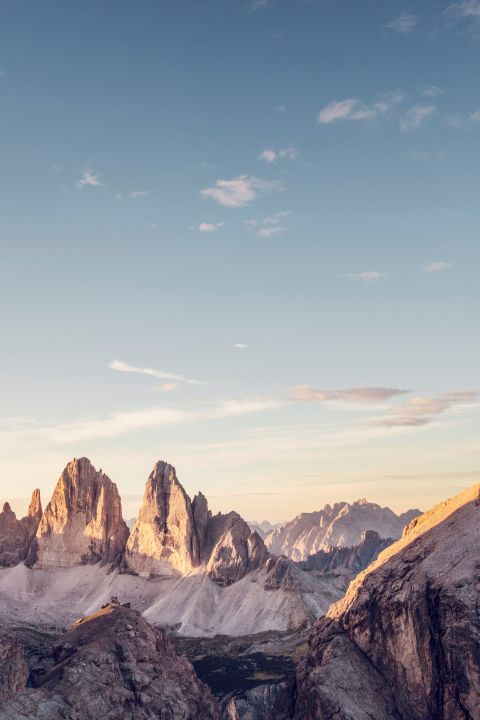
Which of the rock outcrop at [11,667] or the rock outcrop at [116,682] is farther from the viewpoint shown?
the rock outcrop at [11,667]

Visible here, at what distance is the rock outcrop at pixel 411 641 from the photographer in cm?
10850

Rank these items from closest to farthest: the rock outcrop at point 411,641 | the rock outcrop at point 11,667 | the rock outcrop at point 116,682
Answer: the rock outcrop at point 411,641, the rock outcrop at point 116,682, the rock outcrop at point 11,667

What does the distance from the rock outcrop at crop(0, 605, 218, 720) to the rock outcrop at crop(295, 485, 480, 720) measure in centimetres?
2522

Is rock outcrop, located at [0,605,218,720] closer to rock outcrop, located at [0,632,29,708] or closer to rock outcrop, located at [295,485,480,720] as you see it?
rock outcrop, located at [0,632,29,708]

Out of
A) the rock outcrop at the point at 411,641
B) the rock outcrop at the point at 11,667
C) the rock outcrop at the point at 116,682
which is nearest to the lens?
the rock outcrop at the point at 411,641

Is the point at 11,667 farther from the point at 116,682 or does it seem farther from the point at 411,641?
the point at 411,641

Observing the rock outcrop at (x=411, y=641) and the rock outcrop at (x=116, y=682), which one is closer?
the rock outcrop at (x=411, y=641)

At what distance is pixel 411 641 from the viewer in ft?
378

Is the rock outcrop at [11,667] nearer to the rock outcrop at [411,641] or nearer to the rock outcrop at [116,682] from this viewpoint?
the rock outcrop at [116,682]

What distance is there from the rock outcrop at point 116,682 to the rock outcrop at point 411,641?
25216 millimetres

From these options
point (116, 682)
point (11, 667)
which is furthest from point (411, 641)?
point (11, 667)

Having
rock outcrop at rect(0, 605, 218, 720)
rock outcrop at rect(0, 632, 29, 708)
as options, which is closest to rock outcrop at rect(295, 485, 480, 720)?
rock outcrop at rect(0, 605, 218, 720)

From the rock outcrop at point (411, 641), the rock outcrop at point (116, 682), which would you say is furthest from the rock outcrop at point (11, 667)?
the rock outcrop at point (411, 641)

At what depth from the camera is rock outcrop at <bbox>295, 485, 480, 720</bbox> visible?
108500mm
